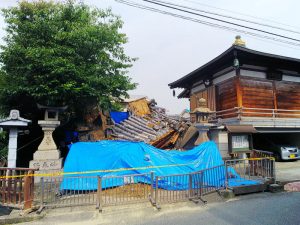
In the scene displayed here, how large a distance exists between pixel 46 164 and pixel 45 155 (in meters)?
0.44

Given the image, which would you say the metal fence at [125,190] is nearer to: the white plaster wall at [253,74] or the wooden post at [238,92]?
the wooden post at [238,92]

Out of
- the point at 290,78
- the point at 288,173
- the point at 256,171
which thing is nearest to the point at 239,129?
the point at 256,171

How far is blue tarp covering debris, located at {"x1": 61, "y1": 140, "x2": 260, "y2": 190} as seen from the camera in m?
7.79

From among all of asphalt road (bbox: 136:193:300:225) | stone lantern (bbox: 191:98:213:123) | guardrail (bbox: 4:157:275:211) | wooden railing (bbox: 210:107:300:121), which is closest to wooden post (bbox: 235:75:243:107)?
wooden railing (bbox: 210:107:300:121)

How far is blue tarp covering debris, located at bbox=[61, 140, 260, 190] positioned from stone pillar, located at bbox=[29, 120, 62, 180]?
1408mm

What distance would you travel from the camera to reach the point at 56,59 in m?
9.20

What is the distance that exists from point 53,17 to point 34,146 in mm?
8481

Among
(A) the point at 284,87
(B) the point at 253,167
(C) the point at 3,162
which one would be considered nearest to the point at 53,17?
(C) the point at 3,162

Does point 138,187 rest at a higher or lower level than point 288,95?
lower

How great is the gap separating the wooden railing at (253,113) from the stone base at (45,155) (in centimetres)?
1060

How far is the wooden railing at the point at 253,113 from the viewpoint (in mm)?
12406

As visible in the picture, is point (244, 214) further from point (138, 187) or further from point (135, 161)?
point (135, 161)

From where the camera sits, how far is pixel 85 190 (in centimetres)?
774

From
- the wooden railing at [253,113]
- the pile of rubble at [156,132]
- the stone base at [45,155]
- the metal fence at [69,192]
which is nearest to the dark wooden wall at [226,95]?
the wooden railing at [253,113]
